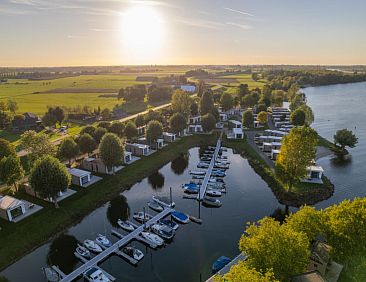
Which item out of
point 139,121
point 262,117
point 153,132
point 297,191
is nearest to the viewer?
point 297,191

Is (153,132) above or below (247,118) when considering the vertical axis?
below

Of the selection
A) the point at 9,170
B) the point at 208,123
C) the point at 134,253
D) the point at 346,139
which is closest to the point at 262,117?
the point at 208,123

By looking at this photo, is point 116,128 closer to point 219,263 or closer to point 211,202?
point 211,202

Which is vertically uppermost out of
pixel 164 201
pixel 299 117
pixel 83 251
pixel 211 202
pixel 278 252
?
pixel 299 117

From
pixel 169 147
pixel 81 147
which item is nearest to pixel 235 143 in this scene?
pixel 169 147

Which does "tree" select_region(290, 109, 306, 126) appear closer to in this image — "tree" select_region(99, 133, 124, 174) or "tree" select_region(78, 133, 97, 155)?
"tree" select_region(99, 133, 124, 174)

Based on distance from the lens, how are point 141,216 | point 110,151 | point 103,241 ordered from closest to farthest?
point 103,241 → point 141,216 → point 110,151

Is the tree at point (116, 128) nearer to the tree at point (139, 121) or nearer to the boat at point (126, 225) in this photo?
the tree at point (139, 121)
